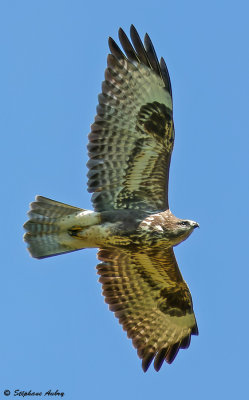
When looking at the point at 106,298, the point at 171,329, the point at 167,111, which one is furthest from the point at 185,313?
the point at 167,111

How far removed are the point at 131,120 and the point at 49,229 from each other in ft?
5.79

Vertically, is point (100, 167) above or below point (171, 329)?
above

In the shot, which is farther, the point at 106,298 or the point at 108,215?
the point at 106,298

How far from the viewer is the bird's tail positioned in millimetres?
10742

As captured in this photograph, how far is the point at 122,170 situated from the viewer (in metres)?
10.8

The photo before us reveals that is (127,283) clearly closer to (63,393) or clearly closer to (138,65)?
(63,393)

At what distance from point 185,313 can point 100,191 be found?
2.27 m

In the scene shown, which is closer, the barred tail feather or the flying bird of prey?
the flying bird of prey

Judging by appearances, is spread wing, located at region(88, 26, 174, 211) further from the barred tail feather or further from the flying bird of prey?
the barred tail feather

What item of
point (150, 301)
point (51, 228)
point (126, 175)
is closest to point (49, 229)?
point (51, 228)

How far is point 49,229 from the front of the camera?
10836mm

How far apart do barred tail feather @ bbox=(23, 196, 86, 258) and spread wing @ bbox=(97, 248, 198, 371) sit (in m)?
0.57

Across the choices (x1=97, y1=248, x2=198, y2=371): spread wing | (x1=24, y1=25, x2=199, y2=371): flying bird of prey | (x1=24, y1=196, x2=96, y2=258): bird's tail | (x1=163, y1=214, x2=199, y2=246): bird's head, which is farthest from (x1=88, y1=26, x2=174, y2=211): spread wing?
(x1=97, y1=248, x2=198, y2=371): spread wing

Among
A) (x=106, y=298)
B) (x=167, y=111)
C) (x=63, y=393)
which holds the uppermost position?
(x=167, y=111)
